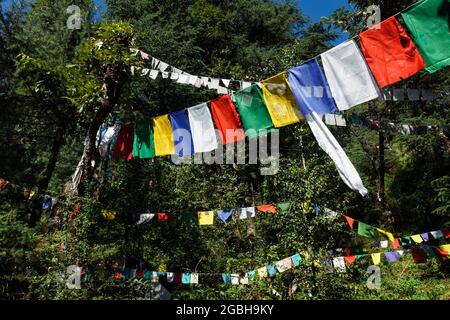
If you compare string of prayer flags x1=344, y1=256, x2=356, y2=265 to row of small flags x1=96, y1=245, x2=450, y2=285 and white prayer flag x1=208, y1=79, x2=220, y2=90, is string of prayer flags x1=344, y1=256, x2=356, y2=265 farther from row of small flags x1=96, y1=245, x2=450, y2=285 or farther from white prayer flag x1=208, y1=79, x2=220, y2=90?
white prayer flag x1=208, y1=79, x2=220, y2=90

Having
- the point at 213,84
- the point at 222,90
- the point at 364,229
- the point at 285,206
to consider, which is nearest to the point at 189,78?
the point at 213,84

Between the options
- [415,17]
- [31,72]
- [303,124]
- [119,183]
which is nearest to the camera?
[415,17]

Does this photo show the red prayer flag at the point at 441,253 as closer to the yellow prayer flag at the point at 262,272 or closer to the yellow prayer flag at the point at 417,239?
the yellow prayer flag at the point at 417,239

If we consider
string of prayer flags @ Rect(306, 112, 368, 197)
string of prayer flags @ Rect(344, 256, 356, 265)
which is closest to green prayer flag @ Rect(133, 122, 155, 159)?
string of prayer flags @ Rect(306, 112, 368, 197)

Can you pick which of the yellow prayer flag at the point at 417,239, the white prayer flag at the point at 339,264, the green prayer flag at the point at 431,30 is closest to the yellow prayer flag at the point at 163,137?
the white prayer flag at the point at 339,264

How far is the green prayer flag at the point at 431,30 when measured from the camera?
572cm

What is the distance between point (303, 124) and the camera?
11.8 metres

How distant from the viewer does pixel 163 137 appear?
27.6 feet

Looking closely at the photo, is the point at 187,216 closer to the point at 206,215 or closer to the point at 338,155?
the point at 206,215

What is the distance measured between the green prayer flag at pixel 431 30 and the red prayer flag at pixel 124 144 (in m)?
5.69

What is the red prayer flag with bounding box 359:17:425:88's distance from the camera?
6027 millimetres

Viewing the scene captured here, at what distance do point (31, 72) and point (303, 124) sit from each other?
23.5 ft
